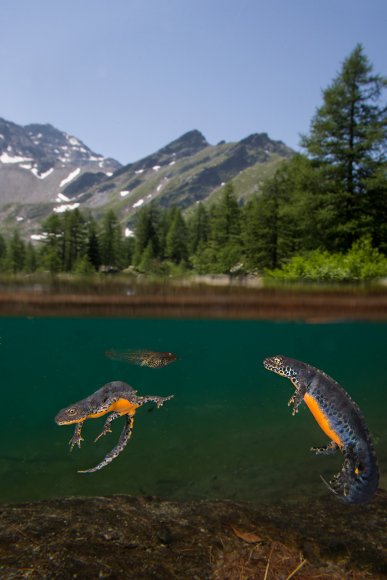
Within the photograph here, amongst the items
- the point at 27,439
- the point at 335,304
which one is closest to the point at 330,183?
the point at 335,304

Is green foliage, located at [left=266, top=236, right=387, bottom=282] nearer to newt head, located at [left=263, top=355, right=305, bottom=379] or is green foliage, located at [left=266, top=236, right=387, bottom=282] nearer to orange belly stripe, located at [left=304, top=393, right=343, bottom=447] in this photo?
newt head, located at [left=263, top=355, right=305, bottom=379]

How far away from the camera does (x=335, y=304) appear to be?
40.8 feet

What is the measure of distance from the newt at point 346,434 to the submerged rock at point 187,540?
5.69 feet

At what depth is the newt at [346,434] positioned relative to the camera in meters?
4.04

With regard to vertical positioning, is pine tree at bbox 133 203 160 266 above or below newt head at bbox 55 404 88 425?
above

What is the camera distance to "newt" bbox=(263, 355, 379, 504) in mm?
4035

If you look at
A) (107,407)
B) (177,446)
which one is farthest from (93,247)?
(107,407)

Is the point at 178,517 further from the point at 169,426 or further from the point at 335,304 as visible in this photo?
the point at 169,426

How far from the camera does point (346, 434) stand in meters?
4.04

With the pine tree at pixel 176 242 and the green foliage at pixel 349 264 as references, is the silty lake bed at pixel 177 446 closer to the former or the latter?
the green foliage at pixel 349 264

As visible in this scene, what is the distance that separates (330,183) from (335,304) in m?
15.4

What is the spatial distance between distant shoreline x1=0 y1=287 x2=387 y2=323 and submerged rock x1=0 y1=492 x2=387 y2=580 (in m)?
5.48

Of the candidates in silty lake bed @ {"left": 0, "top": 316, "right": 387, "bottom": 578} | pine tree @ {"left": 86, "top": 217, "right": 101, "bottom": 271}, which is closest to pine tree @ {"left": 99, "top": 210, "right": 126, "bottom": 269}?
pine tree @ {"left": 86, "top": 217, "right": 101, "bottom": 271}

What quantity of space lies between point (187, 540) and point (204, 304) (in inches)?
285
